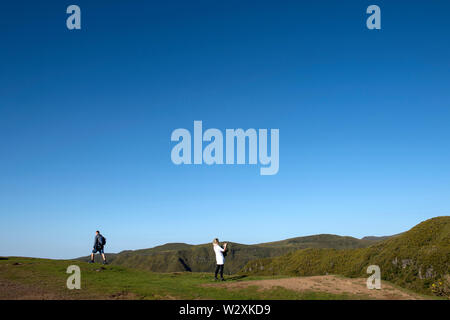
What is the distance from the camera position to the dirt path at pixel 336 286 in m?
21.5

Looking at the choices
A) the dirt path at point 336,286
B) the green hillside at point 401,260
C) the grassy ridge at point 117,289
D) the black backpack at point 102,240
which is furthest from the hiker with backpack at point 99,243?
the green hillside at point 401,260

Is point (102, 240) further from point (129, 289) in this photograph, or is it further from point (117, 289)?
point (129, 289)

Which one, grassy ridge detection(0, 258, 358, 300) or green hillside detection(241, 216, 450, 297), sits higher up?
grassy ridge detection(0, 258, 358, 300)

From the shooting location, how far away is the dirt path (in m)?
21.5

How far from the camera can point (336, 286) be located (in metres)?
23.8

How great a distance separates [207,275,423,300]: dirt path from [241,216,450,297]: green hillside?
62745mm

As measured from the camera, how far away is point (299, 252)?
158250 millimetres

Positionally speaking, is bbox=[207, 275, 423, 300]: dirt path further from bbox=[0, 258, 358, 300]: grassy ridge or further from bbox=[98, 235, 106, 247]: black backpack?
bbox=[98, 235, 106, 247]: black backpack

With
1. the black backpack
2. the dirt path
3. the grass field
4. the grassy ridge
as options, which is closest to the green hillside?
the dirt path

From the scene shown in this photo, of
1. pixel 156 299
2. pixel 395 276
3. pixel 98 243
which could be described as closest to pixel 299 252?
pixel 395 276

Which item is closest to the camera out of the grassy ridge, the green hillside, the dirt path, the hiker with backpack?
the grassy ridge

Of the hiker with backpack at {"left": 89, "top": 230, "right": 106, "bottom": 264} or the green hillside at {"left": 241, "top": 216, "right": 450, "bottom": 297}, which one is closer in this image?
the hiker with backpack at {"left": 89, "top": 230, "right": 106, "bottom": 264}

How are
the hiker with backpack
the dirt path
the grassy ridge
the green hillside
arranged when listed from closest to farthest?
the grassy ridge, the dirt path, the hiker with backpack, the green hillside
